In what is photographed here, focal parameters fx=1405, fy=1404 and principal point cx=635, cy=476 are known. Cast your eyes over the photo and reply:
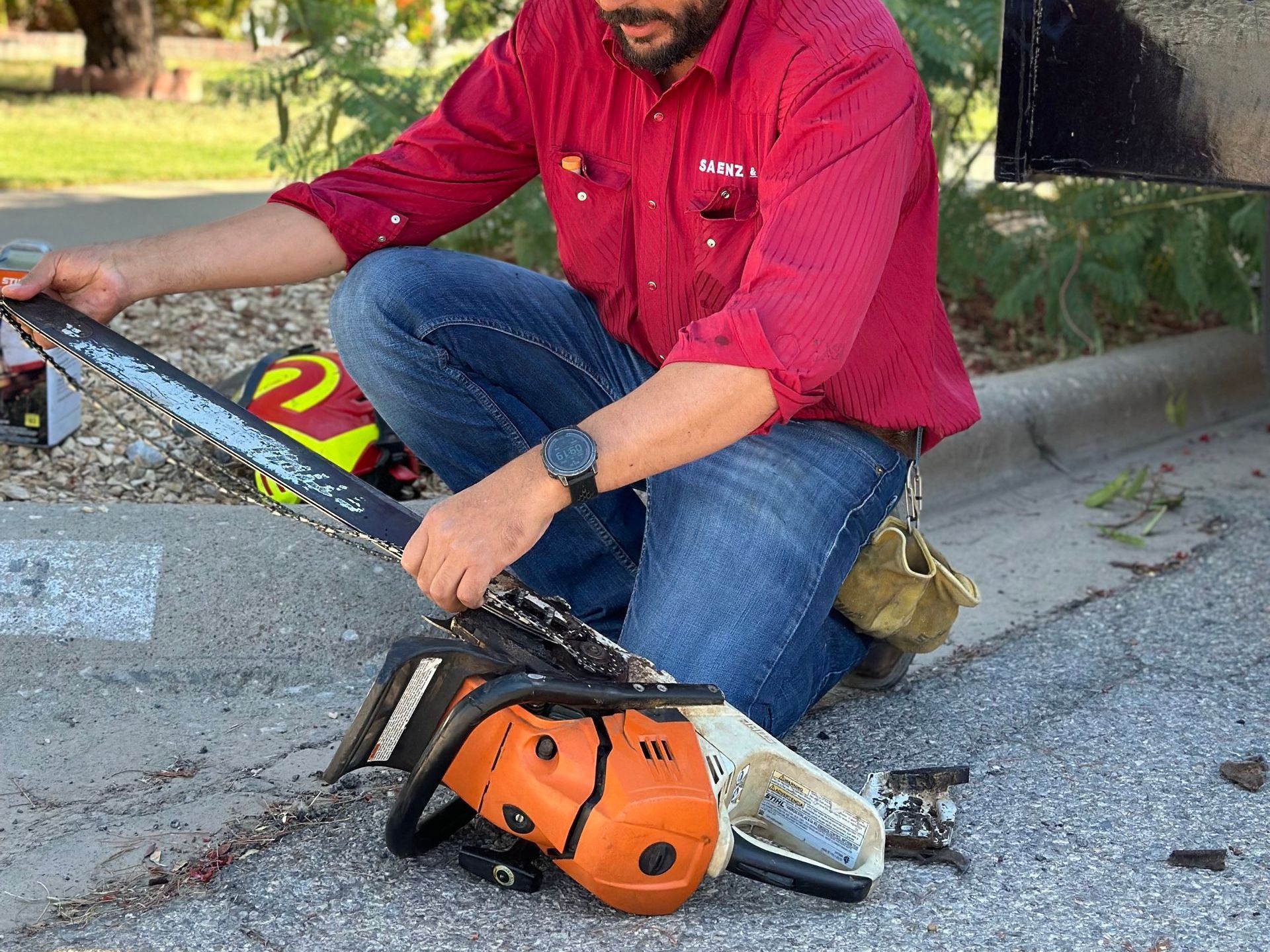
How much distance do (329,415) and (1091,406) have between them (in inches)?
97.6

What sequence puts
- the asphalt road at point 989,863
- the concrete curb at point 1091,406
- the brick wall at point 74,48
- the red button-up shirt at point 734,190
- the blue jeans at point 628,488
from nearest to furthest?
the asphalt road at point 989,863 → the red button-up shirt at point 734,190 → the blue jeans at point 628,488 → the concrete curb at point 1091,406 → the brick wall at point 74,48

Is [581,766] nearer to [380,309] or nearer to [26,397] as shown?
[380,309]

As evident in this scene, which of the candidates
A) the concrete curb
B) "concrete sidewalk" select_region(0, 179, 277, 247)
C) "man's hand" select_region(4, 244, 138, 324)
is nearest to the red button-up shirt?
"man's hand" select_region(4, 244, 138, 324)

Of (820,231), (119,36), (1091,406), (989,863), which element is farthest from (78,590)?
(119,36)

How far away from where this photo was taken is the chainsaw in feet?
6.35

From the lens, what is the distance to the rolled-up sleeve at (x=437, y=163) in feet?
8.97

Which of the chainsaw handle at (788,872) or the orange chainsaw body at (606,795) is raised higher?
the orange chainsaw body at (606,795)

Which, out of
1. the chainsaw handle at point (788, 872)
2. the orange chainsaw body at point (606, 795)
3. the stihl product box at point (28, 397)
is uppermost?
the stihl product box at point (28, 397)

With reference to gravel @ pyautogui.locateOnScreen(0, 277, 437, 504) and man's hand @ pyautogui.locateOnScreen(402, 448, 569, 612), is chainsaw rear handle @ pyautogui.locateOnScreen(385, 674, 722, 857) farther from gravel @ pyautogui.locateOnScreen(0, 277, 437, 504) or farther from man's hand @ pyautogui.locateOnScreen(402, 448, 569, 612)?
gravel @ pyautogui.locateOnScreen(0, 277, 437, 504)

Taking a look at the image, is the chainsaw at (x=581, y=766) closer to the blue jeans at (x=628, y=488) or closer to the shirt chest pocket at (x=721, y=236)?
the blue jeans at (x=628, y=488)

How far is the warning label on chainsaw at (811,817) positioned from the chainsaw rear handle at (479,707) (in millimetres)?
192

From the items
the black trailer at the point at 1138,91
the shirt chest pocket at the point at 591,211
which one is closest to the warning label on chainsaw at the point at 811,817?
the shirt chest pocket at the point at 591,211

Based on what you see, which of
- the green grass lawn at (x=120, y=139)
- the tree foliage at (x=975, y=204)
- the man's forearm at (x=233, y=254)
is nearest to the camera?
the man's forearm at (x=233, y=254)

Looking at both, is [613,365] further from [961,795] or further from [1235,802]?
[1235,802]
